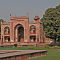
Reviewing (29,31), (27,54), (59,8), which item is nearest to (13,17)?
(29,31)

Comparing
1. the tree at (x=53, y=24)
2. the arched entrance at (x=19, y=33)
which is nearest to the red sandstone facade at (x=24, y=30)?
the arched entrance at (x=19, y=33)

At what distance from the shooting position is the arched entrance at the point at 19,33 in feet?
179

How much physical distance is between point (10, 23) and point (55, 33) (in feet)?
58.4

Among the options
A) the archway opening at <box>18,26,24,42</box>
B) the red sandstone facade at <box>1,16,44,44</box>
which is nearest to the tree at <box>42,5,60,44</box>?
the red sandstone facade at <box>1,16,44,44</box>

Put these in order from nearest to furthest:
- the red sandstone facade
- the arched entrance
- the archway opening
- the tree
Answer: the tree < the red sandstone facade < the arched entrance < the archway opening

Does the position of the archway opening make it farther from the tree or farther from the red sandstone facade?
the tree

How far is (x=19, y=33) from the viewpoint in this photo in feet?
190

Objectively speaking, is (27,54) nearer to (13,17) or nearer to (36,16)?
(13,17)

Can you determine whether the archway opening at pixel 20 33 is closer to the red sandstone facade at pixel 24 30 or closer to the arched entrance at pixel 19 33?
the arched entrance at pixel 19 33

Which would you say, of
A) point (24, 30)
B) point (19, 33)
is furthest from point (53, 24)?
point (19, 33)

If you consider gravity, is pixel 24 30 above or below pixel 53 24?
below

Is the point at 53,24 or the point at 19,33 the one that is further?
the point at 19,33

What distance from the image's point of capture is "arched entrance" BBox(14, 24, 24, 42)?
179 feet

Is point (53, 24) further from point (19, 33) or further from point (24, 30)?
point (19, 33)
